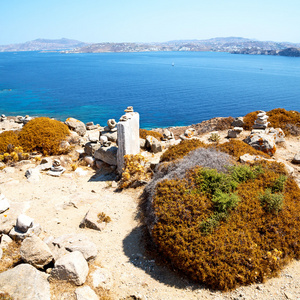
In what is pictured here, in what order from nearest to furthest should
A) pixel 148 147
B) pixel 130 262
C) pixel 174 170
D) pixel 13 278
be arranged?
pixel 13 278 < pixel 130 262 < pixel 174 170 < pixel 148 147

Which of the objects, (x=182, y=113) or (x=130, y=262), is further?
(x=182, y=113)

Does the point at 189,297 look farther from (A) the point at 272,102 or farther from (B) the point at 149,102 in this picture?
(A) the point at 272,102

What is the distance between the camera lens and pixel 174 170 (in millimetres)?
9539

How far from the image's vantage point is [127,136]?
39.7ft

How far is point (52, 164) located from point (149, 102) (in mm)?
38680

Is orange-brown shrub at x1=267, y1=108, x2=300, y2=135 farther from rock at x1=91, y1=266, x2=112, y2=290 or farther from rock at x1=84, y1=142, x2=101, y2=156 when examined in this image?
rock at x1=91, y1=266, x2=112, y2=290

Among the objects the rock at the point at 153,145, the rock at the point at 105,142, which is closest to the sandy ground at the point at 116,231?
the rock at the point at 105,142

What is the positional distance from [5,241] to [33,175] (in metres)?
5.17

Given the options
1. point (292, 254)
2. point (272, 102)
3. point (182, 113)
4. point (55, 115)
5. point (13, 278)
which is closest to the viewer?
point (13, 278)

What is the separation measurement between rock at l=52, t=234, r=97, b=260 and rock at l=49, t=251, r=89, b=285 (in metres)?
0.59

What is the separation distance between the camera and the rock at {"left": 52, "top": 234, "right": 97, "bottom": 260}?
276 inches

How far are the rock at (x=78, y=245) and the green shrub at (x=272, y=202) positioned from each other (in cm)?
518

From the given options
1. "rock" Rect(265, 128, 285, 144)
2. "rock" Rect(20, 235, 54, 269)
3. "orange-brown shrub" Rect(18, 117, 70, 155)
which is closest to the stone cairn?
"orange-brown shrub" Rect(18, 117, 70, 155)

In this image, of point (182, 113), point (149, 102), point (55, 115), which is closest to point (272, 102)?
point (182, 113)
